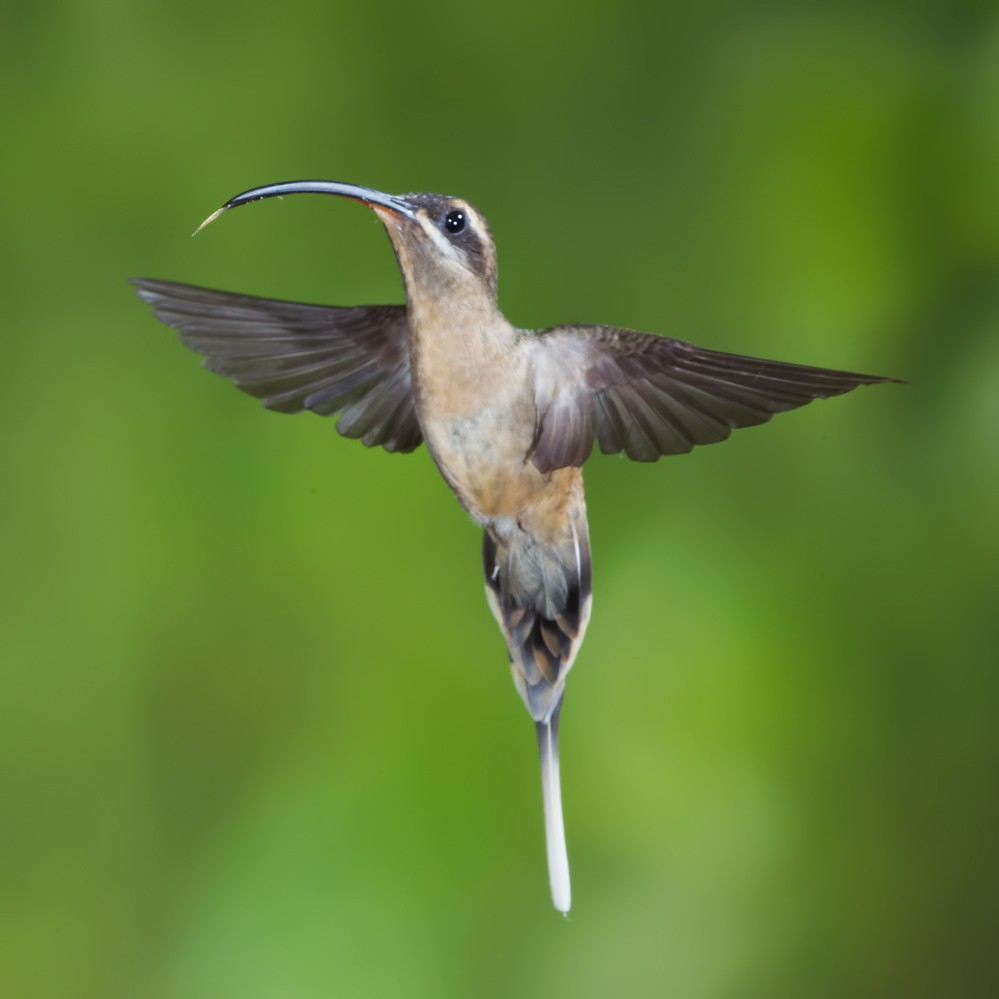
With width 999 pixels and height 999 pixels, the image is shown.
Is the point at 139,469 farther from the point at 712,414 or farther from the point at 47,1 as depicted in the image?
the point at 712,414

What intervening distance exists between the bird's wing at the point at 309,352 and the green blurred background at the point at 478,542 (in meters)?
0.57

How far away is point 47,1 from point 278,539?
67 cm

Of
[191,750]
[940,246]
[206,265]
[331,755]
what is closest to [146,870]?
[191,750]

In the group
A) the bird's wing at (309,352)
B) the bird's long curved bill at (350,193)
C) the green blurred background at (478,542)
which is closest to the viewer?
the bird's long curved bill at (350,193)


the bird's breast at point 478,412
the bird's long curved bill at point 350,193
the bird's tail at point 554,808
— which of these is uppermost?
the bird's long curved bill at point 350,193

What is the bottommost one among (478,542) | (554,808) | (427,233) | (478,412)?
(554,808)

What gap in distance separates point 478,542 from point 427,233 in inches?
31.6

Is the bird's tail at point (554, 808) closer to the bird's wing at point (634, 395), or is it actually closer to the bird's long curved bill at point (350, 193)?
the bird's wing at point (634, 395)

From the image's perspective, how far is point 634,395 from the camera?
2.80 ft

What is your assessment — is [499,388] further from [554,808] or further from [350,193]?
[554,808]

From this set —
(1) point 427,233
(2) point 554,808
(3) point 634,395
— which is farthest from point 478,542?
(1) point 427,233

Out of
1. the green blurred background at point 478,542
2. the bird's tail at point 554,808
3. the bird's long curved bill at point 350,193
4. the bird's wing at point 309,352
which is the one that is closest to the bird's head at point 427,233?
the bird's long curved bill at point 350,193

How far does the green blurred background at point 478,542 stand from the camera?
4.91ft

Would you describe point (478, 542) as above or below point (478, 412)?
below
